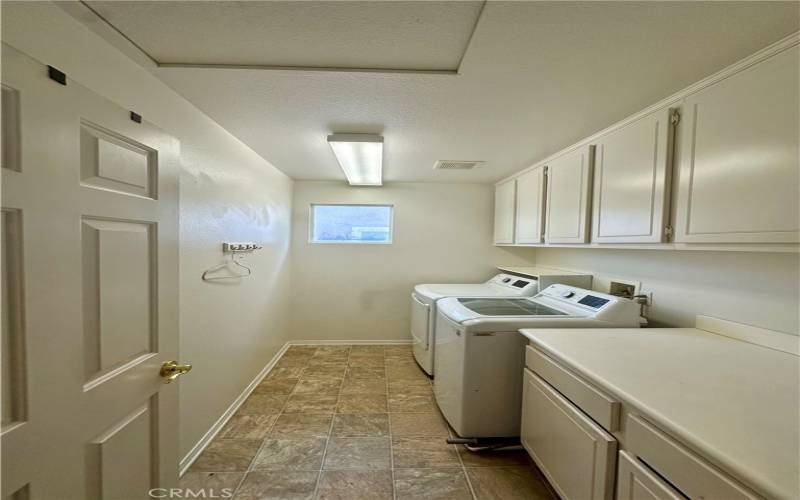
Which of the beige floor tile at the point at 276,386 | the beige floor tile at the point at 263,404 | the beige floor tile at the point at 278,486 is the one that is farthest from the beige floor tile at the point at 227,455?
the beige floor tile at the point at 276,386

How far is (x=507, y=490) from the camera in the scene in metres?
1.49

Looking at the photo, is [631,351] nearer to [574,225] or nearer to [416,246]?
[574,225]

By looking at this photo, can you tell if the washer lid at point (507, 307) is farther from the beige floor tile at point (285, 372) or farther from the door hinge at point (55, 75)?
the door hinge at point (55, 75)

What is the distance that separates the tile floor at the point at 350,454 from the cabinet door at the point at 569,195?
1592 mm

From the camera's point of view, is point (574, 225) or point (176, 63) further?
point (574, 225)

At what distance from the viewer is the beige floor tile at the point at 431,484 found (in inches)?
57.2

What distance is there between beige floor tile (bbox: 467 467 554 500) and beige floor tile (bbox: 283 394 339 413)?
118 centimetres

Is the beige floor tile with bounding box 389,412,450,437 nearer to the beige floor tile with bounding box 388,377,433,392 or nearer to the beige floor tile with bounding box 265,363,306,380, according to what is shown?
the beige floor tile with bounding box 388,377,433,392

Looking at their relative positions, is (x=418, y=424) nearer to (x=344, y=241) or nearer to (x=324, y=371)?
(x=324, y=371)

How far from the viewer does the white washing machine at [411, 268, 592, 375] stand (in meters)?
2.47

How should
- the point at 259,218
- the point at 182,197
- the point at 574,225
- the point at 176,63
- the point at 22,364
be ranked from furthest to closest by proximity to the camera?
1. the point at 259,218
2. the point at 574,225
3. the point at 182,197
4. the point at 176,63
5. the point at 22,364

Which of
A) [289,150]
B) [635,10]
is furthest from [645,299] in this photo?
[289,150]

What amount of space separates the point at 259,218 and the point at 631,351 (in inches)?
110

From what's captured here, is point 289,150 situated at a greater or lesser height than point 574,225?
greater
